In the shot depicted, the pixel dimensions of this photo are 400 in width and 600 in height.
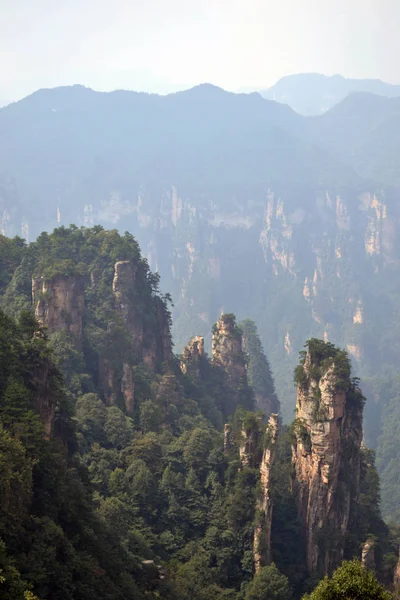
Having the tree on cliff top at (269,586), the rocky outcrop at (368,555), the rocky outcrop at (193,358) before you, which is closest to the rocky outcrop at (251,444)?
the tree on cliff top at (269,586)

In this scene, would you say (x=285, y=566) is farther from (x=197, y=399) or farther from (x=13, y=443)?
(x=197, y=399)

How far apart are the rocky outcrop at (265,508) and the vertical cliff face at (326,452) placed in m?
2.57

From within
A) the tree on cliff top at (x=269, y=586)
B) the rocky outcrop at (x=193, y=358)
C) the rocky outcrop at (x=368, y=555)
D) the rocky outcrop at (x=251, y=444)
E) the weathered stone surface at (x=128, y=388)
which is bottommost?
the tree on cliff top at (x=269, y=586)

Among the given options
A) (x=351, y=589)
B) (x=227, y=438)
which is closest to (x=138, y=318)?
(x=227, y=438)

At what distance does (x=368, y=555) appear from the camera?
42219mm

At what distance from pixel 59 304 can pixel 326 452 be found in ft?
76.0

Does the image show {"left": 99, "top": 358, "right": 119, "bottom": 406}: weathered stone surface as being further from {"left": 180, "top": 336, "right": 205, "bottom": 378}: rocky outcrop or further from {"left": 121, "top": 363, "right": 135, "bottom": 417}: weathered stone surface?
{"left": 180, "top": 336, "right": 205, "bottom": 378}: rocky outcrop

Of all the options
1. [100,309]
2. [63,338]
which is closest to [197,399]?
[100,309]

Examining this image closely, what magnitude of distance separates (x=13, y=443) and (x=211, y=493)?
767 inches

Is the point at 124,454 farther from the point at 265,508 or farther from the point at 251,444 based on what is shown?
the point at 265,508

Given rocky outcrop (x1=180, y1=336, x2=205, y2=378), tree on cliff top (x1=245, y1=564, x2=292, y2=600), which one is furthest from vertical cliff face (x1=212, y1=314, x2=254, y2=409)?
tree on cliff top (x1=245, y1=564, x2=292, y2=600)

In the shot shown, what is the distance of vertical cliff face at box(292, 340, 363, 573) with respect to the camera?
144 ft

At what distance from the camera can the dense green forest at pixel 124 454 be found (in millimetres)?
30781

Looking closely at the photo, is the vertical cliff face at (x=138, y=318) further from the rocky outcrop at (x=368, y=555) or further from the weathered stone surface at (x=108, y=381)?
the rocky outcrop at (x=368, y=555)
